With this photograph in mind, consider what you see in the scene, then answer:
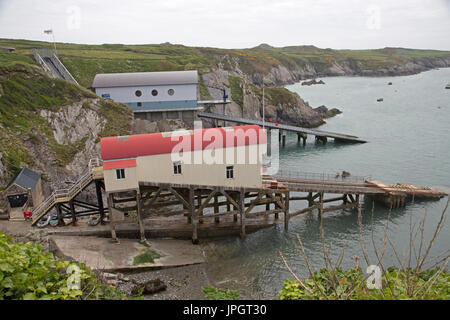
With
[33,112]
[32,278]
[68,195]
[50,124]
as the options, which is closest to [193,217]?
[68,195]

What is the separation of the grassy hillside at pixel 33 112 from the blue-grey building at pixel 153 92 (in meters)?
4.13

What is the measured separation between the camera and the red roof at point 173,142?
29.6 meters

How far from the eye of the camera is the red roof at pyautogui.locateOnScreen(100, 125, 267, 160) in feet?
97.1

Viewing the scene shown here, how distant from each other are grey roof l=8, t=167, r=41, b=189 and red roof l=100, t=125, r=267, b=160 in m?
8.64

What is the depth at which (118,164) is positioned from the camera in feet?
96.4

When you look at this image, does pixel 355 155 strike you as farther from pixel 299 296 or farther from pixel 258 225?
pixel 299 296

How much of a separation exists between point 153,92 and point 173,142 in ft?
99.8

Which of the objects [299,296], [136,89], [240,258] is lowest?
[240,258]

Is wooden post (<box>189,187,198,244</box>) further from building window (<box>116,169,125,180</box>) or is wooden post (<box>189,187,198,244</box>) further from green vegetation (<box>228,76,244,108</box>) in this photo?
green vegetation (<box>228,76,244,108</box>)

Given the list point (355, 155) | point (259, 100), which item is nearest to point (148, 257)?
point (355, 155)

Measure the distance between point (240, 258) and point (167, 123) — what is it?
34122 millimetres

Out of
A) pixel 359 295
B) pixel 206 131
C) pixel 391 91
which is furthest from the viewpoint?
A: pixel 391 91

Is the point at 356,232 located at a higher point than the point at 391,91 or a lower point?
lower

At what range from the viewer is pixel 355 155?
61.0 m
